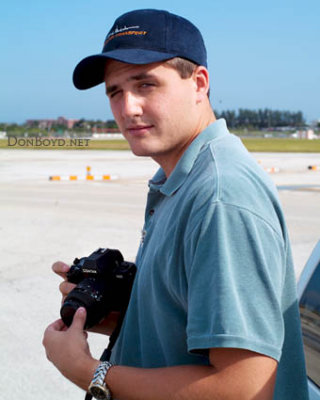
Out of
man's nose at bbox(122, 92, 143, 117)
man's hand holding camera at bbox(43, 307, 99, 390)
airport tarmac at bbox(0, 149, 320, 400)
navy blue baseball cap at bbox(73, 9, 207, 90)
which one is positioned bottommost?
airport tarmac at bbox(0, 149, 320, 400)

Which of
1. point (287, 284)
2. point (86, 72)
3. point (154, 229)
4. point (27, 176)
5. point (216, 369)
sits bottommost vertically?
point (27, 176)

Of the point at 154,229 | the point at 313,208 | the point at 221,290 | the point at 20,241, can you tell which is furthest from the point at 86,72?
the point at 313,208

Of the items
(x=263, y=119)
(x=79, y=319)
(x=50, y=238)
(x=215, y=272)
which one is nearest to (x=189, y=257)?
(x=215, y=272)

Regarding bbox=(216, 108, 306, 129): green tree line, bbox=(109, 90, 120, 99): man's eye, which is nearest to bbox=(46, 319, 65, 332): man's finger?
bbox=(109, 90, 120, 99): man's eye

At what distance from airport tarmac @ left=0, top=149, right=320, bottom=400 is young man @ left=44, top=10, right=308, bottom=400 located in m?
2.58

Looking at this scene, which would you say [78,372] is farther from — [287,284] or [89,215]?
[89,215]

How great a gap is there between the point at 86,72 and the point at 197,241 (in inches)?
29.6

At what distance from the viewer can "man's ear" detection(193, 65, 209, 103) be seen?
60.9 inches

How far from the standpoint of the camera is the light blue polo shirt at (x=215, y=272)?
1.14 m

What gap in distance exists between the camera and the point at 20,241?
8.35 m

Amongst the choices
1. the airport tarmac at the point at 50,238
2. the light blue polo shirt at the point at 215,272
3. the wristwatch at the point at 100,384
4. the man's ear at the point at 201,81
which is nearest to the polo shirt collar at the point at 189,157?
the light blue polo shirt at the point at 215,272

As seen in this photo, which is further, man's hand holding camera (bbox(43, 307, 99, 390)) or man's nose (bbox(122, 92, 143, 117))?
man's nose (bbox(122, 92, 143, 117))

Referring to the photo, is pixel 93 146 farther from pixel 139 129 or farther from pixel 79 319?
pixel 79 319

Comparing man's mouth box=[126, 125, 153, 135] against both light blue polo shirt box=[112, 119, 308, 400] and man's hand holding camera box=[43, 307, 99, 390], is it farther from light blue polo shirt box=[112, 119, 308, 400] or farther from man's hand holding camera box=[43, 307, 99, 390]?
man's hand holding camera box=[43, 307, 99, 390]
